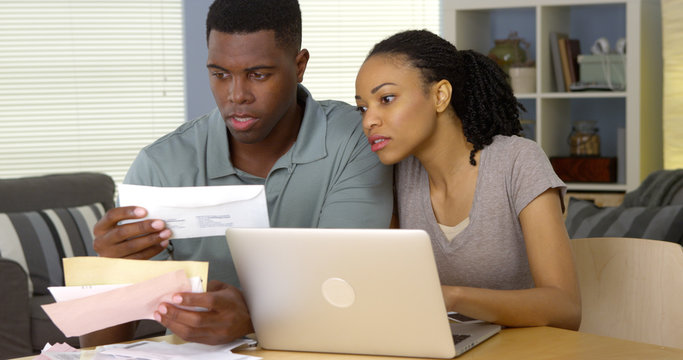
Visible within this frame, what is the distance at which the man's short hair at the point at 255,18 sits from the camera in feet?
5.54

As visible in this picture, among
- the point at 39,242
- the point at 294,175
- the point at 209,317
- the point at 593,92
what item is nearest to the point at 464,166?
the point at 294,175

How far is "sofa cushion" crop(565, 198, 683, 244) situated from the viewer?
8.15 feet

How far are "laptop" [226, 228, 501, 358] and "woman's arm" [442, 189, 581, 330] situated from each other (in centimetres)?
6

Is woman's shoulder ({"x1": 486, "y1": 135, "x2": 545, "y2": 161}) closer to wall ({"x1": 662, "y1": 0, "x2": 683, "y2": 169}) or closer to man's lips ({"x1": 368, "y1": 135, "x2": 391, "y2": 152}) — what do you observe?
man's lips ({"x1": 368, "y1": 135, "x2": 391, "y2": 152})

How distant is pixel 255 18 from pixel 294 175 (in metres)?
0.34

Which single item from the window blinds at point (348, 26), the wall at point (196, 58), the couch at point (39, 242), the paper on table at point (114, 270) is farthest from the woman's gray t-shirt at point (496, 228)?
the window blinds at point (348, 26)

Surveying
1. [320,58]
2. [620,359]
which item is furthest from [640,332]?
[320,58]

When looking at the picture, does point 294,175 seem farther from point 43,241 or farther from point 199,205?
point 43,241

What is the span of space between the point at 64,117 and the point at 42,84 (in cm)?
21

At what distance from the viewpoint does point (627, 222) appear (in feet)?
8.49

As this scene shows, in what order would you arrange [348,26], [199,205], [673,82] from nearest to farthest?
[199,205]
[673,82]
[348,26]

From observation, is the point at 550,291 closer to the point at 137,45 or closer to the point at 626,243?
the point at 626,243

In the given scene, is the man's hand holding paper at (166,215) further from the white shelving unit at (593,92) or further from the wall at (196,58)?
the wall at (196,58)

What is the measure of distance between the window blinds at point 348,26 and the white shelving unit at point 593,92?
0.62 m
